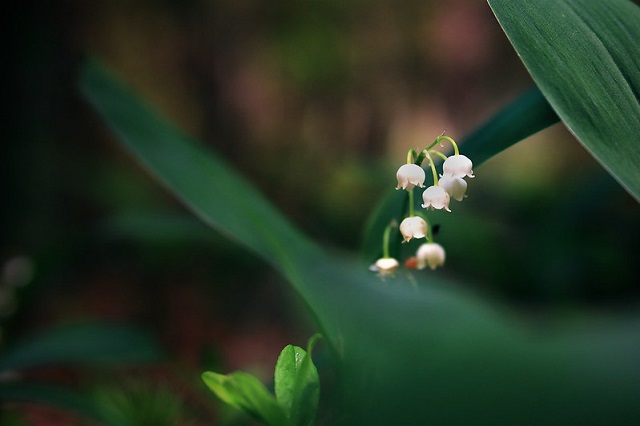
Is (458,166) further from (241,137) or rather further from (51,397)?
(241,137)

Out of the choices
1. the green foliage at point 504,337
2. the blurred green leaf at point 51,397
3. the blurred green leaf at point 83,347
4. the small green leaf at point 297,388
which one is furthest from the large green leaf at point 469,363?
the blurred green leaf at point 83,347

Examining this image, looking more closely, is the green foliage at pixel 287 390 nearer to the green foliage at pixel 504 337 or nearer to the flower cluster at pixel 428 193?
the green foliage at pixel 504 337

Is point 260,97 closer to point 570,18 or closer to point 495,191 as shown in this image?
point 495,191

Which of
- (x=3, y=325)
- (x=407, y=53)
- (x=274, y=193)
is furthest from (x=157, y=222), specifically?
(x=407, y=53)

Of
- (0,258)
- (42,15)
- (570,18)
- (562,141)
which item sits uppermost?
(42,15)

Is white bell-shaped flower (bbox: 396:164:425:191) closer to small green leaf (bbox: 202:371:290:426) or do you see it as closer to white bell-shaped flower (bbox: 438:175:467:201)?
white bell-shaped flower (bbox: 438:175:467:201)

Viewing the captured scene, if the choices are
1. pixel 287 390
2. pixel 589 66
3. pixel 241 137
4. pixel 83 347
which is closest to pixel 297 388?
pixel 287 390
